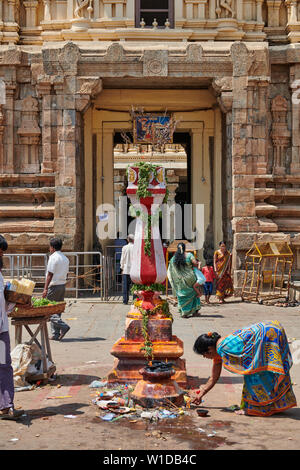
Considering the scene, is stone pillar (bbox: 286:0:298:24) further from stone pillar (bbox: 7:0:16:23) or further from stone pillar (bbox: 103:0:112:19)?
stone pillar (bbox: 7:0:16:23)

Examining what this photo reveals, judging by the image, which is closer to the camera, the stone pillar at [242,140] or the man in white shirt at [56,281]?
the man in white shirt at [56,281]

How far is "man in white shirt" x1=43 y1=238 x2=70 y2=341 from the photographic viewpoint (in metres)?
10.0

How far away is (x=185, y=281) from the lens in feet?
41.3

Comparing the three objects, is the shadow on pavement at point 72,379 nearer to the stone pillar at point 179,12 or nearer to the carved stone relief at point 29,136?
the carved stone relief at point 29,136

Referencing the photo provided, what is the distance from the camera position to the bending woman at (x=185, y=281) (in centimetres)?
1241

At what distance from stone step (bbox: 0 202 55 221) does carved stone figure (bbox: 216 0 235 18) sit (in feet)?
20.0

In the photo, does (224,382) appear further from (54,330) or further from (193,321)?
(193,321)

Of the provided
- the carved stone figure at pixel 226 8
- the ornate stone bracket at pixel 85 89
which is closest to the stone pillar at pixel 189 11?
the carved stone figure at pixel 226 8

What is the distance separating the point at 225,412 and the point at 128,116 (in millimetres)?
12260

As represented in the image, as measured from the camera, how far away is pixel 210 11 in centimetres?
1584

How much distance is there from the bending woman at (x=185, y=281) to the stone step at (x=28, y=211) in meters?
3.96

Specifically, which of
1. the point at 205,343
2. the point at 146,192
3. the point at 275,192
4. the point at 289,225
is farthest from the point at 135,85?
the point at 205,343

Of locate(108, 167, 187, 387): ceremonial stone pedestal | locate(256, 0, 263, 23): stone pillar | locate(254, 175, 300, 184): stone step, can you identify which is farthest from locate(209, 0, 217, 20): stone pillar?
locate(108, 167, 187, 387): ceremonial stone pedestal

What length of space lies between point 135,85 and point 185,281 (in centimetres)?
623
